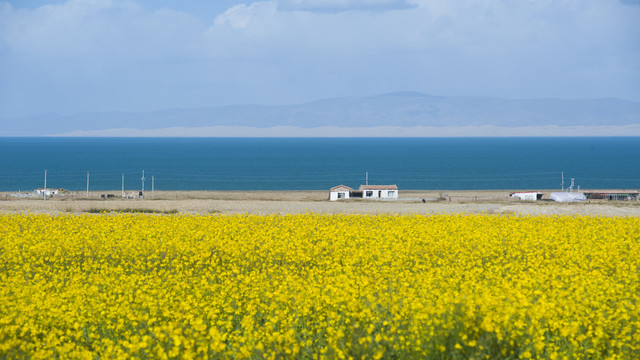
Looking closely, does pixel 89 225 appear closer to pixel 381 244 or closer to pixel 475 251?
pixel 381 244

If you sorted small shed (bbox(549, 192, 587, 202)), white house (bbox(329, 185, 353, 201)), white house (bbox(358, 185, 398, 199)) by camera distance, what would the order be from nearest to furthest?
small shed (bbox(549, 192, 587, 202))
white house (bbox(329, 185, 353, 201))
white house (bbox(358, 185, 398, 199))

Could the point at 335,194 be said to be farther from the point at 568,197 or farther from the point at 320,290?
the point at 320,290

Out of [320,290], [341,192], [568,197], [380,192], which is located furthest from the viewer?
[380,192]

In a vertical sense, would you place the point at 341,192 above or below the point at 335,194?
above

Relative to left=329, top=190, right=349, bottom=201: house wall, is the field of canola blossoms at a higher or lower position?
lower

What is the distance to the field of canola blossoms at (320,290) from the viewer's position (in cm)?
902

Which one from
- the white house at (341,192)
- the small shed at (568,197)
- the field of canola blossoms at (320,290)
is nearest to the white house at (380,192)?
the white house at (341,192)

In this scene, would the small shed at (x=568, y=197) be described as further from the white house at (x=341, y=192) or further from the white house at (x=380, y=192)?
the white house at (x=341, y=192)

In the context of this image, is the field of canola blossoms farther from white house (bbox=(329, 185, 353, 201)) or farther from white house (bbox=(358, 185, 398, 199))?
white house (bbox=(358, 185, 398, 199))

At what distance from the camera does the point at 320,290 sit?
1171 centimetres

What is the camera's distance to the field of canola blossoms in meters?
9.02

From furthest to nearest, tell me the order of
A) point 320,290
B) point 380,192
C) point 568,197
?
point 380,192, point 568,197, point 320,290

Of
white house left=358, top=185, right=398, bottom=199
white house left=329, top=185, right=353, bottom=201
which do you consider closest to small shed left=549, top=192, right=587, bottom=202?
white house left=358, top=185, right=398, bottom=199

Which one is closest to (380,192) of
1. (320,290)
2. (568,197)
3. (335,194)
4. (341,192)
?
(341,192)
